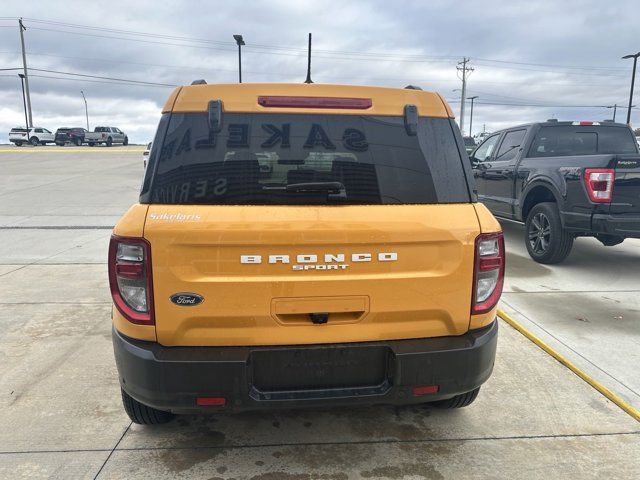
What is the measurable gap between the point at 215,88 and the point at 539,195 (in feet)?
18.8

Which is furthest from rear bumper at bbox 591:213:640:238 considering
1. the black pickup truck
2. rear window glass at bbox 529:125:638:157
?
rear window glass at bbox 529:125:638:157

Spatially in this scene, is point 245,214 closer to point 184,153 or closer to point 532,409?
point 184,153

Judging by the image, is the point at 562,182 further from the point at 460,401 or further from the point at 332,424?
the point at 332,424

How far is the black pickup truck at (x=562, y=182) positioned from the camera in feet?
18.1

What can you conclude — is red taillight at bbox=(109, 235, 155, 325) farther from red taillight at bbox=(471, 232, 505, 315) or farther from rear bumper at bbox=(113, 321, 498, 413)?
red taillight at bbox=(471, 232, 505, 315)

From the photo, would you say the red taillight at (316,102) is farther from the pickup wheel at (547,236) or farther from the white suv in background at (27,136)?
the white suv in background at (27,136)

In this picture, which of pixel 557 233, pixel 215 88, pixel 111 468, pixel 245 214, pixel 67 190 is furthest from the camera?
pixel 67 190

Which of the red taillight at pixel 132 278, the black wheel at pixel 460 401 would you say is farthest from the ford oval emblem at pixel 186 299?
the black wheel at pixel 460 401

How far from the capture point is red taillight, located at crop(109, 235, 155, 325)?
2.08m

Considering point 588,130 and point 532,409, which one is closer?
point 532,409

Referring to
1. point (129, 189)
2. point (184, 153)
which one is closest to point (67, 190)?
point (129, 189)

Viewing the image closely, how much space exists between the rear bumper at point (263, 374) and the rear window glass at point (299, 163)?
68 centimetres

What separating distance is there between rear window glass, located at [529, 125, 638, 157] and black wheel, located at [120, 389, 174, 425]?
634cm

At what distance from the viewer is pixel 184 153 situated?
2.21 metres
